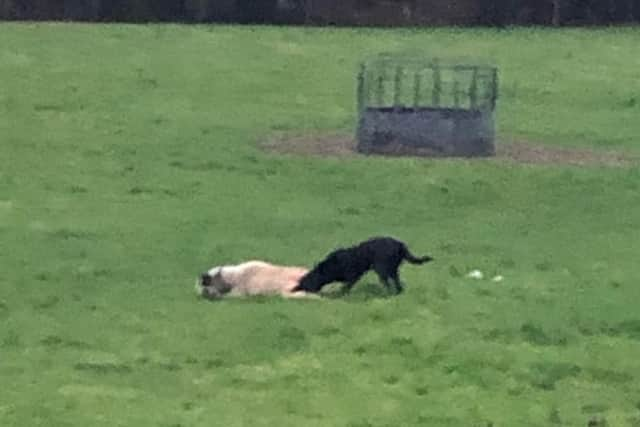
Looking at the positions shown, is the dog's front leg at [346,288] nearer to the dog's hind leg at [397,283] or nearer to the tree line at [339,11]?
the dog's hind leg at [397,283]

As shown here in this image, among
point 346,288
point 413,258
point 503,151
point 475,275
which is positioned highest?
point 413,258

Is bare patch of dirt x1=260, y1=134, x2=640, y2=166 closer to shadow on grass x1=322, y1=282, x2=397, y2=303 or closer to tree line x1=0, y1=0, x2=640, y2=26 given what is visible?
shadow on grass x1=322, y1=282, x2=397, y2=303

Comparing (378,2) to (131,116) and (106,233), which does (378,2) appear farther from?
(106,233)

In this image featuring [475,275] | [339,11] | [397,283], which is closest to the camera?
[397,283]

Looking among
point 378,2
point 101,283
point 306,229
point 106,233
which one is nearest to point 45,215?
point 106,233

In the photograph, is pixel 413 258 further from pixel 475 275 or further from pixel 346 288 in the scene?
pixel 475 275

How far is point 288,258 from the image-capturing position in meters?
12.9

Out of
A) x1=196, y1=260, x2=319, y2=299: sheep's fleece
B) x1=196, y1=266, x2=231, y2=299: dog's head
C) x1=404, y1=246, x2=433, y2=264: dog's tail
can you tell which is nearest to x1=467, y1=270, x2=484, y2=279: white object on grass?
x1=404, y1=246, x2=433, y2=264: dog's tail

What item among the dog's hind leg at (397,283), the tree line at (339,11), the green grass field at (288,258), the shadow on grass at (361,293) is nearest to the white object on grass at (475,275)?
the green grass field at (288,258)

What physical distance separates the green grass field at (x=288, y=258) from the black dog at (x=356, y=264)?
14 centimetres

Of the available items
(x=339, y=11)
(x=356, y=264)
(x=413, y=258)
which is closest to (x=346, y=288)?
(x=356, y=264)

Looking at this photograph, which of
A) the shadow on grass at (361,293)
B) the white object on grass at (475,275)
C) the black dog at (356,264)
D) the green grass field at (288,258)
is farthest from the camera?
the white object on grass at (475,275)

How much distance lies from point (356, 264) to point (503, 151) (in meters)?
8.30

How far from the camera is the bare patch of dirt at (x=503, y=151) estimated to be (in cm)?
1853
